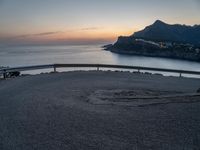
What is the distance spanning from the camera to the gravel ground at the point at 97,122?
6357mm

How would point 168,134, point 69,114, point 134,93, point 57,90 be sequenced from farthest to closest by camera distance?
point 57,90
point 134,93
point 69,114
point 168,134

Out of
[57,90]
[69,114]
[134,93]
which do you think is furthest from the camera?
[57,90]

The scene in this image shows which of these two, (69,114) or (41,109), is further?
(41,109)

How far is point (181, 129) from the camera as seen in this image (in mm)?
7441

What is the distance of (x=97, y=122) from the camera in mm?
8047

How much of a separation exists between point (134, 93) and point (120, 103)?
234 centimetres

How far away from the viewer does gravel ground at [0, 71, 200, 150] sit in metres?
6.36

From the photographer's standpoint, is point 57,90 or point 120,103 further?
point 57,90

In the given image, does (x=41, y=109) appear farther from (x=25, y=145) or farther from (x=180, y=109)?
(x=180, y=109)

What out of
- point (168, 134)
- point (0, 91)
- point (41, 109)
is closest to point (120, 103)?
point (41, 109)

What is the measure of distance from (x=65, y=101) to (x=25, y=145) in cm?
481

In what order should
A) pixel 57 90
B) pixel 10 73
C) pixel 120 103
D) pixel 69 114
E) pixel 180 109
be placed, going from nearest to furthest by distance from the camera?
pixel 69 114 → pixel 180 109 → pixel 120 103 → pixel 57 90 → pixel 10 73

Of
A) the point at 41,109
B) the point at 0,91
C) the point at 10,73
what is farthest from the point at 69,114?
the point at 10,73

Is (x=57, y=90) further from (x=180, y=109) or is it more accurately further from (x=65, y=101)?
(x=180, y=109)
